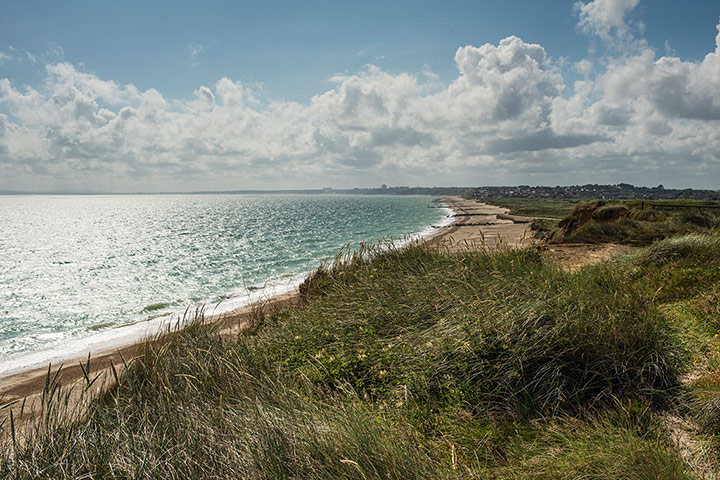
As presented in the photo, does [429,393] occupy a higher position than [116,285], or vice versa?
[429,393]

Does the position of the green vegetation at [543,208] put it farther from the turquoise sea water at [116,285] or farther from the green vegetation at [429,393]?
the green vegetation at [429,393]

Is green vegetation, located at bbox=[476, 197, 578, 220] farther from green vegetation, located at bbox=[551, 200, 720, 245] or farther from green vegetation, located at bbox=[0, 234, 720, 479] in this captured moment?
green vegetation, located at bbox=[0, 234, 720, 479]

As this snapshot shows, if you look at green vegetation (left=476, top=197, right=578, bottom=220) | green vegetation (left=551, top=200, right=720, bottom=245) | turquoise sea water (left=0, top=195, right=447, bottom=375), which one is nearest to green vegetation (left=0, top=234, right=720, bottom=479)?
turquoise sea water (left=0, top=195, right=447, bottom=375)

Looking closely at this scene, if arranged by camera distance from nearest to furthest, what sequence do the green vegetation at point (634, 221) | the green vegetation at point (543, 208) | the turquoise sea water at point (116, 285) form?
1. the turquoise sea water at point (116, 285)
2. the green vegetation at point (634, 221)
3. the green vegetation at point (543, 208)

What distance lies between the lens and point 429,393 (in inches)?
193

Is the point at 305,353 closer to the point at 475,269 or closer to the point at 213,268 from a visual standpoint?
the point at 475,269

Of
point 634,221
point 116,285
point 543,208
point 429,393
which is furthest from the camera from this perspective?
point 543,208

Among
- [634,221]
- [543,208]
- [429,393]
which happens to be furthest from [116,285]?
[543,208]

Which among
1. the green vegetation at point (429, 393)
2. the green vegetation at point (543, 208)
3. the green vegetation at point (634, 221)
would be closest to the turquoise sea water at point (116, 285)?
the green vegetation at point (429, 393)

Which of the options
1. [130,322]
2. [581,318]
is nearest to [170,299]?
[130,322]

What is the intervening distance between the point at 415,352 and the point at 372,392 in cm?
89

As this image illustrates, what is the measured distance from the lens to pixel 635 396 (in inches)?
177

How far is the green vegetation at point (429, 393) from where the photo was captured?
10.8 feet

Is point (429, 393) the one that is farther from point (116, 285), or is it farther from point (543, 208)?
point (543, 208)
